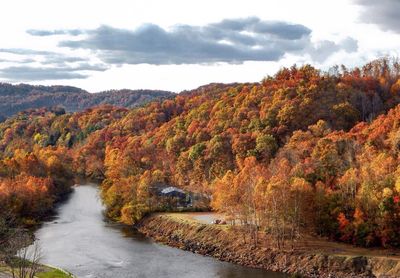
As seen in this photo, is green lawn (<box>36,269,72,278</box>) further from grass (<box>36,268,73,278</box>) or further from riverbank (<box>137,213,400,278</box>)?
riverbank (<box>137,213,400,278</box>)

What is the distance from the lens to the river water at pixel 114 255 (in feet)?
205

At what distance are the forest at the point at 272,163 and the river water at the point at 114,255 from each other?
6239 mm

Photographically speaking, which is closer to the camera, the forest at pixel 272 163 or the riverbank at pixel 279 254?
the riverbank at pixel 279 254

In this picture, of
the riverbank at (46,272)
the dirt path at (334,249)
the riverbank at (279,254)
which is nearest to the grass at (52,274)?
the riverbank at (46,272)

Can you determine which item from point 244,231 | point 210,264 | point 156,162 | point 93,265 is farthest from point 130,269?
point 156,162

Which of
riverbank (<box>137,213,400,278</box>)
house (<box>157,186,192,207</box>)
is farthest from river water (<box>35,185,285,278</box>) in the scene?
house (<box>157,186,192,207</box>)

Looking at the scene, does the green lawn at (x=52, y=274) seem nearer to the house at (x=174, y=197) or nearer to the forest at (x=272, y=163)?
the forest at (x=272, y=163)

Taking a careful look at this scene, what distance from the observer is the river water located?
62438 millimetres

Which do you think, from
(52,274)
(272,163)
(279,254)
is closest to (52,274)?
(52,274)

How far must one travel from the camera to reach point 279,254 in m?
66.7

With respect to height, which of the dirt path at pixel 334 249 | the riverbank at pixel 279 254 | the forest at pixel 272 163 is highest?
the forest at pixel 272 163

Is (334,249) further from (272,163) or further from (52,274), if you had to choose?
(272,163)

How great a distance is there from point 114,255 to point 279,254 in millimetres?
21565

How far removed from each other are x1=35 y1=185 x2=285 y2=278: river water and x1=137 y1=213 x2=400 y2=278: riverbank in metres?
2.11
